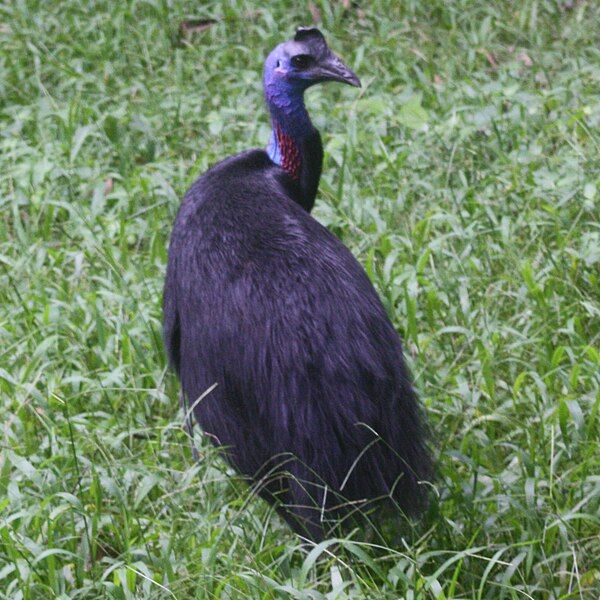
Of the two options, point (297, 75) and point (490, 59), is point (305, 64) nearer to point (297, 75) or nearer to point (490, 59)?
point (297, 75)

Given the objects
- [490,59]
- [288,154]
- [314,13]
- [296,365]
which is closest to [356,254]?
Result: [288,154]

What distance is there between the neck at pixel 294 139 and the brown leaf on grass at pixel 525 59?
2.12 m

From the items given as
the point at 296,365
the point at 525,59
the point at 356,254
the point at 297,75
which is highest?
the point at 297,75

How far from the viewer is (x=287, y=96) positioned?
371cm

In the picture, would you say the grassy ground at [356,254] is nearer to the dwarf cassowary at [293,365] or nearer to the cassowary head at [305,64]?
the dwarf cassowary at [293,365]

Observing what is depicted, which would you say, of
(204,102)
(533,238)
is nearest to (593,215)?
(533,238)

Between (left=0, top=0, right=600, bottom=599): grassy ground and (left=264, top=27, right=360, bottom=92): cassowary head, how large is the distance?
619 millimetres

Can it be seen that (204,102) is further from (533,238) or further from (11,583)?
(11,583)

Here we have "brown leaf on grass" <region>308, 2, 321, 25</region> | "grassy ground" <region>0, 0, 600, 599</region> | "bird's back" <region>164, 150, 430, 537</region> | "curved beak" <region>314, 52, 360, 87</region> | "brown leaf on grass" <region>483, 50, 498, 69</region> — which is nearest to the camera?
"bird's back" <region>164, 150, 430, 537</region>

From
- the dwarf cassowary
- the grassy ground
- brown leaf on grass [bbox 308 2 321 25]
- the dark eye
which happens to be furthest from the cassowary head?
brown leaf on grass [bbox 308 2 321 25]

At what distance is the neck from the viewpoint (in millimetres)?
3699

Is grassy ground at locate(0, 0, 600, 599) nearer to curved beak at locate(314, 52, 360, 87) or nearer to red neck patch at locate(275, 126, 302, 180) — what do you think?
red neck patch at locate(275, 126, 302, 180)

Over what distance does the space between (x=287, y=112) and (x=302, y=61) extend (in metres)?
0.15

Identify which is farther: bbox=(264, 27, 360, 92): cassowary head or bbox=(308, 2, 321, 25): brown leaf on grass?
bbox=(308, 2, 321, 25): brown leaf on grass
